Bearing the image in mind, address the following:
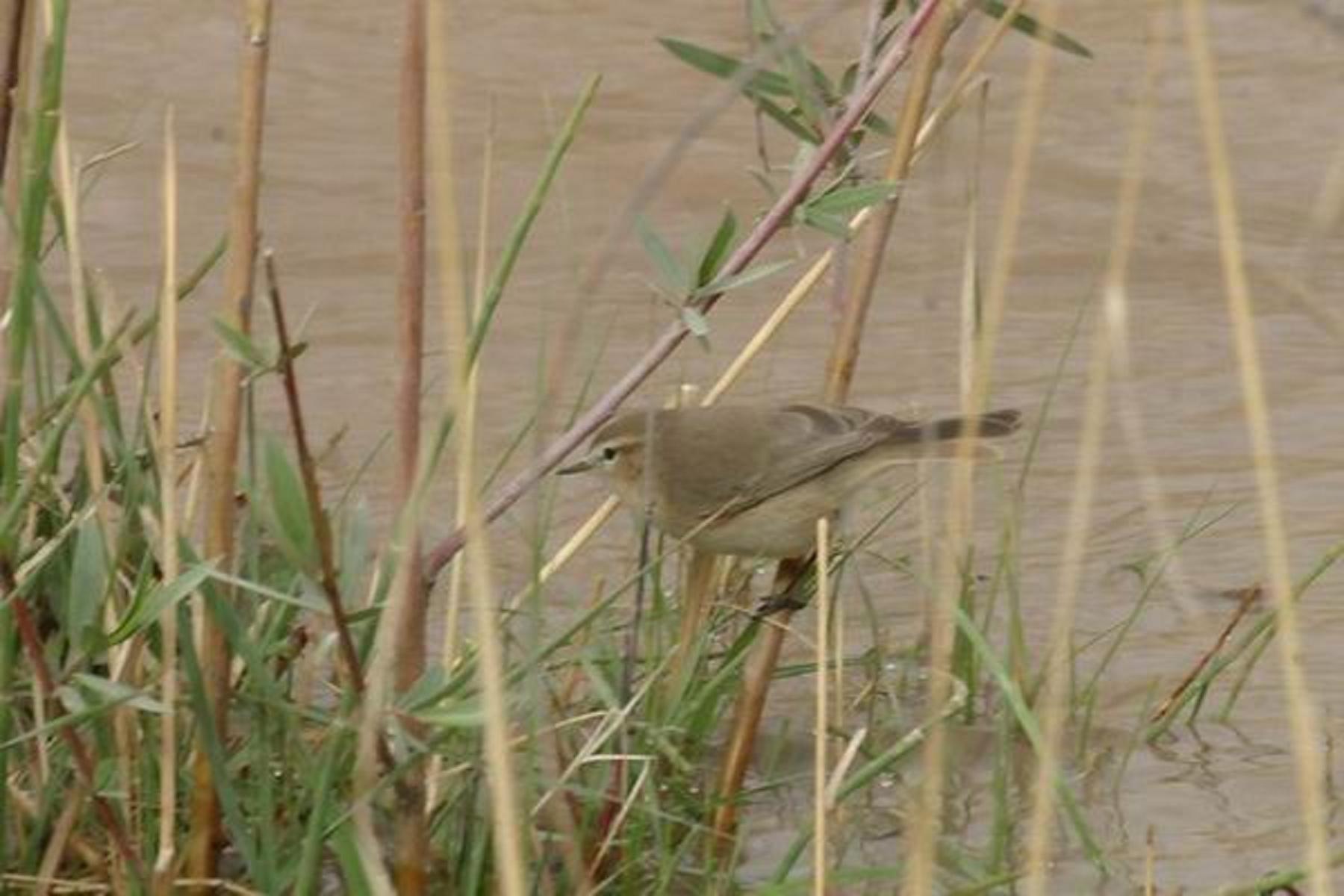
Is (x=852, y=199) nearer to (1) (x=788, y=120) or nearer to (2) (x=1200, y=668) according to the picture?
(1) (x=788, y=120)

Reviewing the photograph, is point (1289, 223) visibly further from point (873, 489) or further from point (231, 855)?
point (231, 855)

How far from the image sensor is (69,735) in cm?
301

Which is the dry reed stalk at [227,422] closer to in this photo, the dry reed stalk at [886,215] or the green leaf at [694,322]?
the green leaf at [694,322]

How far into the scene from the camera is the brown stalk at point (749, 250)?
3039mm

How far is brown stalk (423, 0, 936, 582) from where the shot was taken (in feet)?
9.97

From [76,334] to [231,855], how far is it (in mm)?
595

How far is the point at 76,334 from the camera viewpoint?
344 centimetres

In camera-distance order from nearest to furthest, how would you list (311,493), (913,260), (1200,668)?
(311,493)
(1200,668)
(913,260)

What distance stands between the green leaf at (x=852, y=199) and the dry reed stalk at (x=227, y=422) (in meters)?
0.54

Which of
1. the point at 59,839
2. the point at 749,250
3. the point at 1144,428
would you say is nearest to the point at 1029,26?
the point at 749,250

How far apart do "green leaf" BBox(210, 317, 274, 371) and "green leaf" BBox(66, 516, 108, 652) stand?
272mm

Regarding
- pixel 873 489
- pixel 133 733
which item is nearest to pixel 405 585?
pixel 133 733

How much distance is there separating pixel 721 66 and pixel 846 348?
1.23 ft

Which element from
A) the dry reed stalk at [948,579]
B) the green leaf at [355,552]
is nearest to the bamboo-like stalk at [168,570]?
the green leaf at [355,552]
